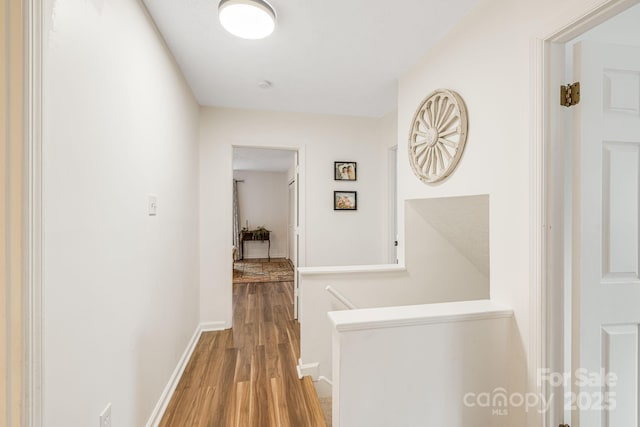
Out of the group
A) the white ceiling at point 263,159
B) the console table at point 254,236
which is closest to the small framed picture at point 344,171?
the white ceiling at point 263,159

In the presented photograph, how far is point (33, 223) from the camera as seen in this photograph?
0.76 meters

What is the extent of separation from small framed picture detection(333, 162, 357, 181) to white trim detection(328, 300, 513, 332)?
2.14 meters

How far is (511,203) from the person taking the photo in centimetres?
133

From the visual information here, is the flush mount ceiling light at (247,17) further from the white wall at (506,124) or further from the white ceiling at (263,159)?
the white ceiling at (263,159)

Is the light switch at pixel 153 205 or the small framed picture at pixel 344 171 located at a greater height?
the small framed picture at pixel 344 171

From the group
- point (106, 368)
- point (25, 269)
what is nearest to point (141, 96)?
point (25, 269)

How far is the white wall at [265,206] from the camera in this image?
7.34 meters

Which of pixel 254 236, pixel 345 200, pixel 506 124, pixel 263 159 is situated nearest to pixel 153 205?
pixel 506 124

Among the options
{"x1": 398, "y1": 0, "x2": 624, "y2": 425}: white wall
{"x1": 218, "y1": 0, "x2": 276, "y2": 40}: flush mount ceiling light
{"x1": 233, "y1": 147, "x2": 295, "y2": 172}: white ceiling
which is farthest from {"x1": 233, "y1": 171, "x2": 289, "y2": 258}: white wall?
{"x1": 398, "y1": 0, "x2": 624, "y2": 425}: white wall

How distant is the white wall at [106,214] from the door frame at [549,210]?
5.78 feet

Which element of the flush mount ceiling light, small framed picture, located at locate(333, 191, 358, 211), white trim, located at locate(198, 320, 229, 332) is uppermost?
the flush mount ceiling light

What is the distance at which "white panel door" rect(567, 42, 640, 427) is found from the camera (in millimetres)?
1160

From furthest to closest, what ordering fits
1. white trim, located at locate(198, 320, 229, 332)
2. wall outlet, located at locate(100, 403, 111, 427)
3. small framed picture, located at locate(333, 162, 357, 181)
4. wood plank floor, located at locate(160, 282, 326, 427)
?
small framed picture, located at locate(333, 162, 357, 181)
white trim, located at locate(198, 320, 229, 332)
wood plank floor, located at locate(160, 282, 326, 427)
wall outlet, located at locate(100, 403, 111, 427)

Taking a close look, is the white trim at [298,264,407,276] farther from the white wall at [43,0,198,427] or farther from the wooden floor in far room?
the white wall at [43,0,198,427]
